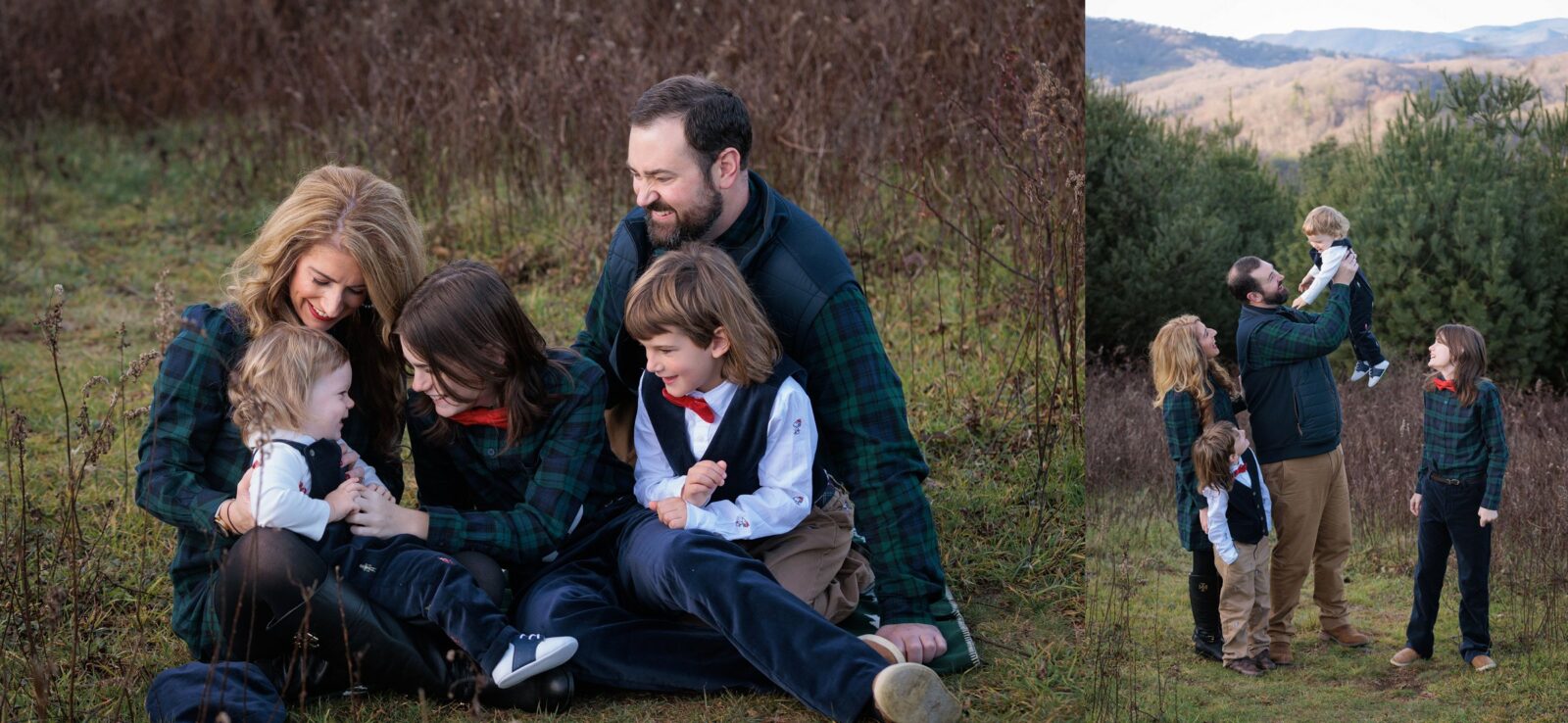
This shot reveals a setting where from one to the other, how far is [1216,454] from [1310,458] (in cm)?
19

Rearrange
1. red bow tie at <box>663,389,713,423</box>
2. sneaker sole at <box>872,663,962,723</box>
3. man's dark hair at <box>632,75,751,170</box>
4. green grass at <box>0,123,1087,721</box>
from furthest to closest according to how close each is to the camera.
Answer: man's dark hair at <box>632,75,751,170</box>
red bow tie at <box>663,389,713,423</box>
green grass at <box>0,123,1087,721</box>
sneaker sole at <box>872,663,962,723</box>

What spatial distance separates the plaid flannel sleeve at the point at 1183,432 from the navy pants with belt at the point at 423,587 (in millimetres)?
1557

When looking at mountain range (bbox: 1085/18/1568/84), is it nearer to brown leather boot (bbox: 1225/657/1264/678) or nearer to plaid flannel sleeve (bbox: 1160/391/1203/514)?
plaid flannel sleeve (bbox: 1160/391/1203/514)

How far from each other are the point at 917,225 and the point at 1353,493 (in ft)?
14.2

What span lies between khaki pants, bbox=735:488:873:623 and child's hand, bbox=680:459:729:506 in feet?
0.51

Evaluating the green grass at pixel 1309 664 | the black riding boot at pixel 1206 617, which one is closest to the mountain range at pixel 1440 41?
the green grass at pixel 1309 664

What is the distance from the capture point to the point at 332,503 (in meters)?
3.24

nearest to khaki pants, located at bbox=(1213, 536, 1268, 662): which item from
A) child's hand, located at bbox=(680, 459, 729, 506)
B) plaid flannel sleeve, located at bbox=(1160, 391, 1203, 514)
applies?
plaid flannel sleeve, located at bbox=(1160, 391, 1203, 514)

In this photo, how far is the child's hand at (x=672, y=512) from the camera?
3365mm

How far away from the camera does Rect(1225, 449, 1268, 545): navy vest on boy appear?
3.02 m

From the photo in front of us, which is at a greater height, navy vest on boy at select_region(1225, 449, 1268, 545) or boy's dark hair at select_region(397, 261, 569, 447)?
boy's dark hair at select_region(397, 261, 569, 447)

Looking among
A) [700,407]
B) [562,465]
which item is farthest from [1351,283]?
[562,465]

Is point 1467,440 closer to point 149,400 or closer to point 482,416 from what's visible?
point 482,416

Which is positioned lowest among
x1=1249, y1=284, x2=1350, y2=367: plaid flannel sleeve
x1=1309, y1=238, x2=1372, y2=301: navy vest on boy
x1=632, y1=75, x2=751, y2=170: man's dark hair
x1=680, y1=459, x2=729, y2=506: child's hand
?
x1=680, y1=459, x2=729, y2=506: child's hand
